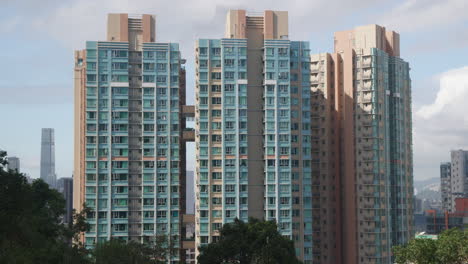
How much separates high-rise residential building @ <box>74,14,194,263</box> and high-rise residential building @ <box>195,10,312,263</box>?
11.9ft

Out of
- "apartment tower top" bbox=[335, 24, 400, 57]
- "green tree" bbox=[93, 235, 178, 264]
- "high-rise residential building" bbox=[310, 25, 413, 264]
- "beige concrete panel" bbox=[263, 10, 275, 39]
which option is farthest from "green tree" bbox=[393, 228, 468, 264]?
"apartment tower top" bbox=[335, 24, 400, 57]

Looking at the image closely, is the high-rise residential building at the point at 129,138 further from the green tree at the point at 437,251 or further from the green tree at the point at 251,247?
the green tree at the point at 437,251

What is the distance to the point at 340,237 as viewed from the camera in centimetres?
10250

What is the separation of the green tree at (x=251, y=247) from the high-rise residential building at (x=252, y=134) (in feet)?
49.9

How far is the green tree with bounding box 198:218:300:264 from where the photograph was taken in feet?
237

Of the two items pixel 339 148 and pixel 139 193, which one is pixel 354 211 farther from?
pixel 139 193

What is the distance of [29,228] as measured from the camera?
154 feet

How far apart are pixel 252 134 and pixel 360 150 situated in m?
17.6

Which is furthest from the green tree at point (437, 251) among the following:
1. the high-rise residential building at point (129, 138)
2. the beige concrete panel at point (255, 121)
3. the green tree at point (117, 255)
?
the high-rise residential building at point (129, 138)

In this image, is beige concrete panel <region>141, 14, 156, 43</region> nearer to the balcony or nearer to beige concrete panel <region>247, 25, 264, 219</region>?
beige concrete panel <region>247, 25, 264, 219</region>

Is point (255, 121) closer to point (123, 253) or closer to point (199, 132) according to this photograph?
point (199, 132)

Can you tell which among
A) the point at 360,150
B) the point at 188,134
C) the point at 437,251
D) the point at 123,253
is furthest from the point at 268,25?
the point at 123,253

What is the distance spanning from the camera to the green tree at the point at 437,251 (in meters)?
69.0

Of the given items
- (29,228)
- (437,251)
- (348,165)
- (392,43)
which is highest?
(392,43)
